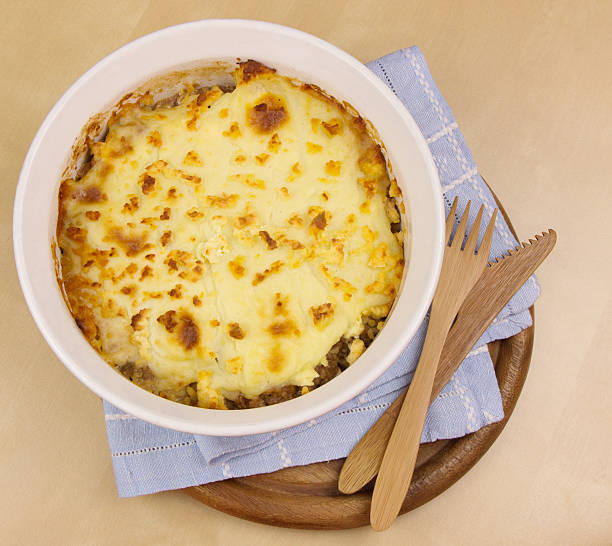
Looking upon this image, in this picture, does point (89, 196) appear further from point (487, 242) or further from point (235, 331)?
point (487, 242)

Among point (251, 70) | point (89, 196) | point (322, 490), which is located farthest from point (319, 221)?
point (322, 490)

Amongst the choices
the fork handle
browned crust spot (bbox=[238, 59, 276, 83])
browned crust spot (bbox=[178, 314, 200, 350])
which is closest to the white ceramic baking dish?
browned crust spot (bbox=[238, 59, 276, 83])

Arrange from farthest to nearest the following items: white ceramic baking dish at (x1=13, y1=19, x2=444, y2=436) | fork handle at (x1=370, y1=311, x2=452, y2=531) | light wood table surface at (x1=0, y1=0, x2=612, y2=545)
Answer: light wood table surface at (x1=0, y1=0, x2=612, y2=545)
fork handle at (x1=370, y1=311, x2=452, y2=531)
white ceramic baking dish at (x1=13, y1=19, x2=444, y2=436)

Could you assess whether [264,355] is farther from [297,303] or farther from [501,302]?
[501,302]

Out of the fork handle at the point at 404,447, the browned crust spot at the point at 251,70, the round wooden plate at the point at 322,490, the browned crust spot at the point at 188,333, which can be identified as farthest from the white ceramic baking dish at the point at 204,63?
the round wooden plate at the point at 322,490

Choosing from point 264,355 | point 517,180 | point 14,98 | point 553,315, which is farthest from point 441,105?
point 14,98

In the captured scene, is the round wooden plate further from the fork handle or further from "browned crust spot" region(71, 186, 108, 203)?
"browned crust spot" region(71, 186, 108, 203)
